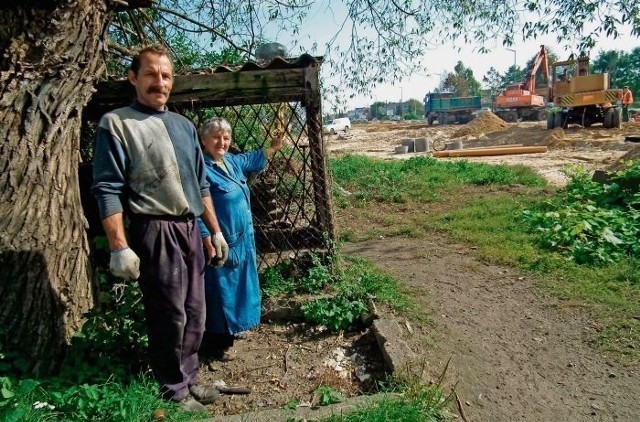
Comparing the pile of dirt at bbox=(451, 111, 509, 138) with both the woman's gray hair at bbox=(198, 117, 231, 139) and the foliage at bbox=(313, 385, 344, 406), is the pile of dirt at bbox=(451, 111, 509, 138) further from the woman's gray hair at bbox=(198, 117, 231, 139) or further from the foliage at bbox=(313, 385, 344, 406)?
the foliage at bbox=(313, 385, 344, 406)

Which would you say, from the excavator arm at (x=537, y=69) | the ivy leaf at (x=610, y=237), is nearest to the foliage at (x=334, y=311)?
the ivy leaf at (x=610, y=237)

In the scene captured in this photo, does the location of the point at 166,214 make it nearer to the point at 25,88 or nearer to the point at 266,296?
the point at 25,88

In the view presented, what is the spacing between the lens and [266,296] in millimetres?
4066

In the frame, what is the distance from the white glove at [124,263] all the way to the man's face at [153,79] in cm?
81

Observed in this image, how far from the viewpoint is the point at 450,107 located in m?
40.1

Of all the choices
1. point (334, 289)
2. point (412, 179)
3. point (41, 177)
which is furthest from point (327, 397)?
point (412, 179)

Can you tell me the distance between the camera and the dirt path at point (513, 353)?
9.14ft

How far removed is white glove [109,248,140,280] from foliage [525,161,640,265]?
4.26 metres

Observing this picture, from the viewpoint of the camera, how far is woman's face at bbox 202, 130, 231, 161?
3.15m

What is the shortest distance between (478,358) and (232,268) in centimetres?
177

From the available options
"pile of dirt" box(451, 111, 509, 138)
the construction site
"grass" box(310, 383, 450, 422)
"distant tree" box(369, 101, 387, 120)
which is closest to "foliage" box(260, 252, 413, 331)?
"grass" box(310, 383, 450, 422)

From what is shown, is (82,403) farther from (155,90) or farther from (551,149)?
(551,149)

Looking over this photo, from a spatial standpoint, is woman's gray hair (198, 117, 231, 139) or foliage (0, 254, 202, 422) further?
woman's gray hair (198, 117, 231, 139)

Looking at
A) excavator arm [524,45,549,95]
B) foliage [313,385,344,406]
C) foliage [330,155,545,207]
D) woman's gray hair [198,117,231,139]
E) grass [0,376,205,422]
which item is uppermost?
excavator arm [524,45,549,95]
